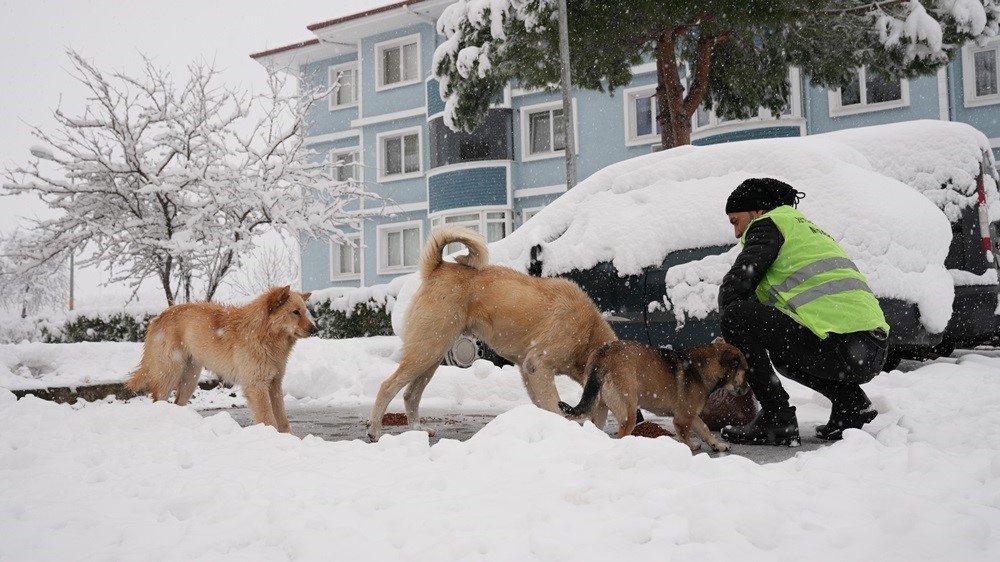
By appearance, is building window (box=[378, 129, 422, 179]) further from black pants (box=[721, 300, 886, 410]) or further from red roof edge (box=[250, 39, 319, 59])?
black pants (box=[721, 300, 886, 410])

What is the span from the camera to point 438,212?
2622 centimetres

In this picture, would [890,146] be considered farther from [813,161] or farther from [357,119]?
[357,119]

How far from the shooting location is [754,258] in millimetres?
4664

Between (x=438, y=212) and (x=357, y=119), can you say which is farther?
(x=357, y=119)

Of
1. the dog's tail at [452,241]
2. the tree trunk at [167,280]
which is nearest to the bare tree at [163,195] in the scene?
the tree trunk at [167,280]

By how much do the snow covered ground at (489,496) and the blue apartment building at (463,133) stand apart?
1552cm

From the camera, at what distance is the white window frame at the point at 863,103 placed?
70.5ft

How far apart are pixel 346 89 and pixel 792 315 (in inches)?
1092

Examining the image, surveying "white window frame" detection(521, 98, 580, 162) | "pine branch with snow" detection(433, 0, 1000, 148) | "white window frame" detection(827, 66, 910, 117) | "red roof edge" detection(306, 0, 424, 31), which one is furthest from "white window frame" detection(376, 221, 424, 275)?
"white window frame" detection(827, 66, 910, 117)

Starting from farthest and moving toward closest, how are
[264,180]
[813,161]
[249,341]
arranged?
[264,180]
[813,161]
[249,341]

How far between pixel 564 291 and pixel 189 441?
267 centimetres

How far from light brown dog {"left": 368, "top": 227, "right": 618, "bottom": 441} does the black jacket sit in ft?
3.65

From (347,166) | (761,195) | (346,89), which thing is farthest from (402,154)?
(761,195)

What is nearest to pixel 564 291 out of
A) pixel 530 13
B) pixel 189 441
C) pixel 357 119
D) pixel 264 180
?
pixel 189 441
